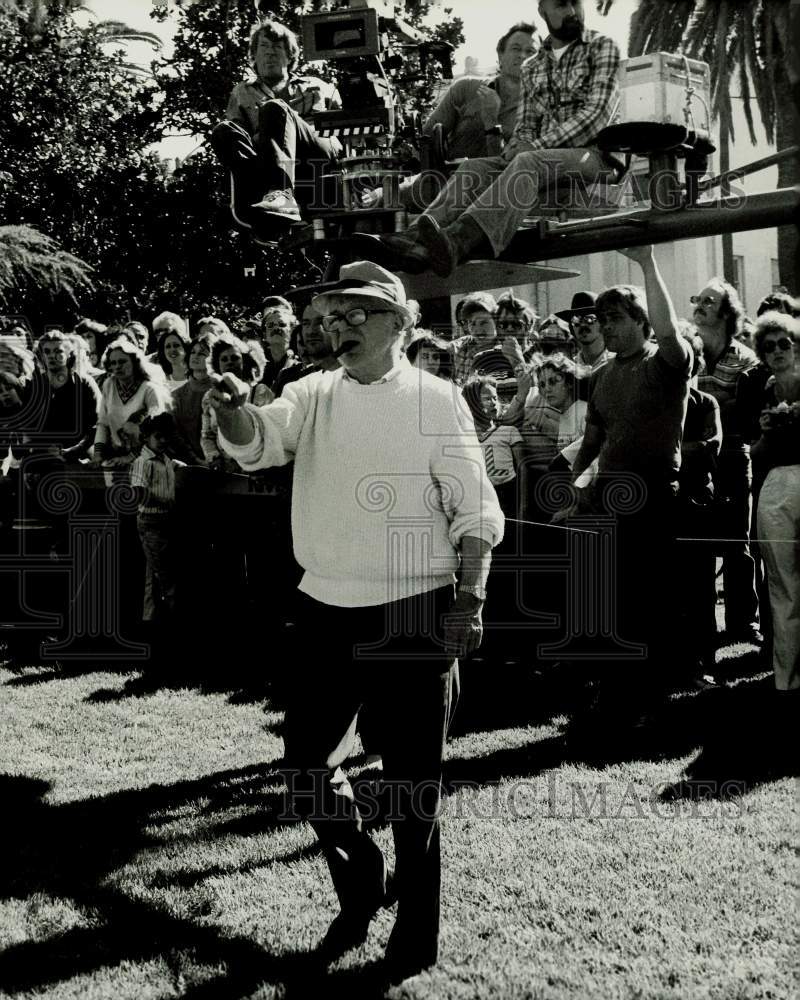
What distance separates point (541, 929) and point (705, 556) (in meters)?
3.50

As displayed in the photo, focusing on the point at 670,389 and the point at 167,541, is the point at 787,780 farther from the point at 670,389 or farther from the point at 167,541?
the point at 167,541

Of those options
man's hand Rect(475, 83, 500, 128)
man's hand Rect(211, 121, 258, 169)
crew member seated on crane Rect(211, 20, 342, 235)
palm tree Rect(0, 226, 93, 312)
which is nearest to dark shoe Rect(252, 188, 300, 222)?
crew member seated on crane Rect(211, 20, 342, 235)

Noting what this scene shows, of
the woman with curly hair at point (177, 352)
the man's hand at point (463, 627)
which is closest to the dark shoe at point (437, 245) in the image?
the man's hand at point (463, 627)

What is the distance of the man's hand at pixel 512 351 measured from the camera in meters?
7.46

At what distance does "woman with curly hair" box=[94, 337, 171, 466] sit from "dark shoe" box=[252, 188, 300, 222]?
2817mm

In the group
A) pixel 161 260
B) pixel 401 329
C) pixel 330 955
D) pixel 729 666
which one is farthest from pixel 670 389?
pixel 161 260

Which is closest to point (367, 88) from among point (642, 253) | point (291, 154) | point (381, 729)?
point (291, 154)

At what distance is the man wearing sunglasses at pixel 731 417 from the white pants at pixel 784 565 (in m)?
0.95

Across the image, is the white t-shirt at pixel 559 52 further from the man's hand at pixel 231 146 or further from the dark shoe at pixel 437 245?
the man's hand at pixel 231 146

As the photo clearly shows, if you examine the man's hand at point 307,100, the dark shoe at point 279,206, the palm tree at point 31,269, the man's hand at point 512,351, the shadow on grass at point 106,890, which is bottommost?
the shadow on grass at point 106,890

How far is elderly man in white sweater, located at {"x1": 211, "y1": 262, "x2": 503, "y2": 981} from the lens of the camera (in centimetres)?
372

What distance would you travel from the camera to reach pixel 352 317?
382 cm

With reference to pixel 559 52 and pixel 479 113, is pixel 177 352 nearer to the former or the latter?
pixel 479 113

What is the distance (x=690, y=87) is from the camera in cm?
599
